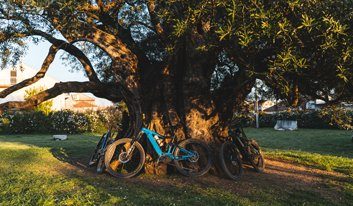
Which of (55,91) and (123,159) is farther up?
(55,91)

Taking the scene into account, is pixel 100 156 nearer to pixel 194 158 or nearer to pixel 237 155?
pixel 194 158

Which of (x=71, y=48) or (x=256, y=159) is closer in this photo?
(x=256, y=159)

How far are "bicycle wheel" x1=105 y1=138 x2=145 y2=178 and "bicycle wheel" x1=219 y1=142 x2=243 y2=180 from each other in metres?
1.63

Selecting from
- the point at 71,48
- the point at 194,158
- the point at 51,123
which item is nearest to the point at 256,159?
the point at 194,158

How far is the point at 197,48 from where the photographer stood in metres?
6.82

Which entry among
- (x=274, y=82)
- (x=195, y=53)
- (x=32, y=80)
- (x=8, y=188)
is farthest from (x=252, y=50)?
(x=32, y=80)

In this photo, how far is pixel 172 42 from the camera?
8.28 metres

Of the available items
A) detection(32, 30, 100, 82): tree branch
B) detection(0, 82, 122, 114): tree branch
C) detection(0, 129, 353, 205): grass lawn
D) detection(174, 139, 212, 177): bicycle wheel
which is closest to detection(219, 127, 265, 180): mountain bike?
detection(0, 129, 353, 205): grass lawn

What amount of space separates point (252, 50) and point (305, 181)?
309cm

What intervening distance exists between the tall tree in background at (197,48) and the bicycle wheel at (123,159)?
2.42 ft

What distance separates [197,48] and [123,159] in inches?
118

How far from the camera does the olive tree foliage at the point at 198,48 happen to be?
18.0 ft

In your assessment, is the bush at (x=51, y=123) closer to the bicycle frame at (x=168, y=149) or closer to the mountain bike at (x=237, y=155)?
the mountain bike at (x=237, y=155)

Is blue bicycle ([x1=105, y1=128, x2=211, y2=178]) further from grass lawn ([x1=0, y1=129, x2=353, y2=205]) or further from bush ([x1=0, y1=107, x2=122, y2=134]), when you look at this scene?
bush ([x1=0, y1=107, x2=122, y2=134])
